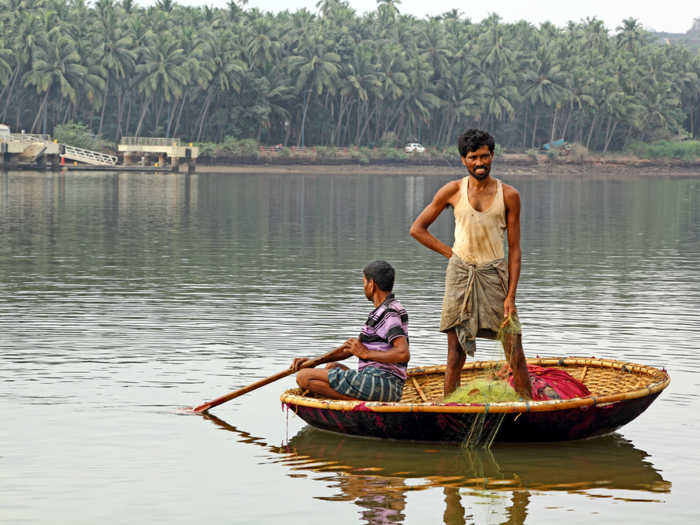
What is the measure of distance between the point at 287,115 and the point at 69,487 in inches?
3419

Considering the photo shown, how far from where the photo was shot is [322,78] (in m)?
91.0

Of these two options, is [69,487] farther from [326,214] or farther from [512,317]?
[326,214]

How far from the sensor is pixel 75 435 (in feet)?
28.0

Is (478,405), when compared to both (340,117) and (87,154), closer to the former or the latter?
(87,154)

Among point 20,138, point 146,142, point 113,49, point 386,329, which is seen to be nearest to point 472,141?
point 386,329

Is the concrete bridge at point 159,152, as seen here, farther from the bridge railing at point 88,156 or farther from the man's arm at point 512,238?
the man's arm at point 512,238

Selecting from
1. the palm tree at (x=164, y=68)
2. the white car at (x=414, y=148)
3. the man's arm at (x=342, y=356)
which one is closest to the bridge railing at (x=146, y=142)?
the palm tree at (x=164, y=68)

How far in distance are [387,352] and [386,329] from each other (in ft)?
0.59

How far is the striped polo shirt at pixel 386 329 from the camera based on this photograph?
8.17 meters

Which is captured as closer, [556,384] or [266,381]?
[556,384]

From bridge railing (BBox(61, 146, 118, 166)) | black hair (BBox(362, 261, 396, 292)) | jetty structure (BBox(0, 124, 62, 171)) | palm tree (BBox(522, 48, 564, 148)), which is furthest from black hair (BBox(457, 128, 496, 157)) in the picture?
palm tree (BBox(522, 48, 564, 148))

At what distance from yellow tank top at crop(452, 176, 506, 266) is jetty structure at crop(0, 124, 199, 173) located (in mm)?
66799

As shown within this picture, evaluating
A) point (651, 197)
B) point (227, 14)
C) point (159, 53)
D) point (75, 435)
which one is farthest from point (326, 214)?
point (227, 14)

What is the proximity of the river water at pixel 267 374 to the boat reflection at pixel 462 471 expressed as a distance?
0.07ft
